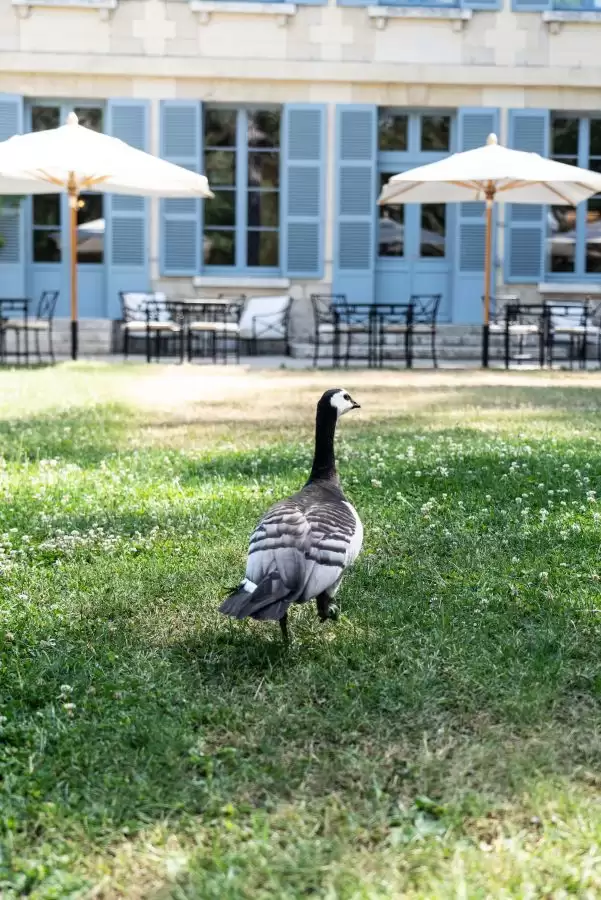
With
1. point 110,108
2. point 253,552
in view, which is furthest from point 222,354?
point 253,552

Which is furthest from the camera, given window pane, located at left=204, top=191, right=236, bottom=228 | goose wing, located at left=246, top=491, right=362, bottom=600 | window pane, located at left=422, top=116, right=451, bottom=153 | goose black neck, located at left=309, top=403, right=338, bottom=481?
window pane, located at left=422, top=116, right=451, bottom=153

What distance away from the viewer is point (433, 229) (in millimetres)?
19672

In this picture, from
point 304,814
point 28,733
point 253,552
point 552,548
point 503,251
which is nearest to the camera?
point 304,814

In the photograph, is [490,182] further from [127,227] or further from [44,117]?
[44,117]

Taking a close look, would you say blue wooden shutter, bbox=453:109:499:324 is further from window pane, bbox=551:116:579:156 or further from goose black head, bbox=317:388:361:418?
goose black head, bbox=317:388:361:418

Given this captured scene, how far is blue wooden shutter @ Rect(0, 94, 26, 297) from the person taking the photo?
18.8 metres

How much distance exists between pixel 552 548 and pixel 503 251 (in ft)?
49.8

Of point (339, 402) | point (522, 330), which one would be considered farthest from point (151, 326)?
point (339, 402)

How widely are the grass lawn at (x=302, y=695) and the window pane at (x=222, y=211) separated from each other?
1323 centimetres

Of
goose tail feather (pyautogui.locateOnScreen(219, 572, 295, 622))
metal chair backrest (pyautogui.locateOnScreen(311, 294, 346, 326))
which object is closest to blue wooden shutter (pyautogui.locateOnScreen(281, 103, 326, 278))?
metal chair backrest (pyautogui.locateOnScreen(311, 294, 346, 326))

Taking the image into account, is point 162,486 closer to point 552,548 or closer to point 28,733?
point 552,548

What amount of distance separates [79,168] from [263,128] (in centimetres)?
652

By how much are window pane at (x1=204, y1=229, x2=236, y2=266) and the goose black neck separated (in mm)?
15639

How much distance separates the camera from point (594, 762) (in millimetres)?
2822
